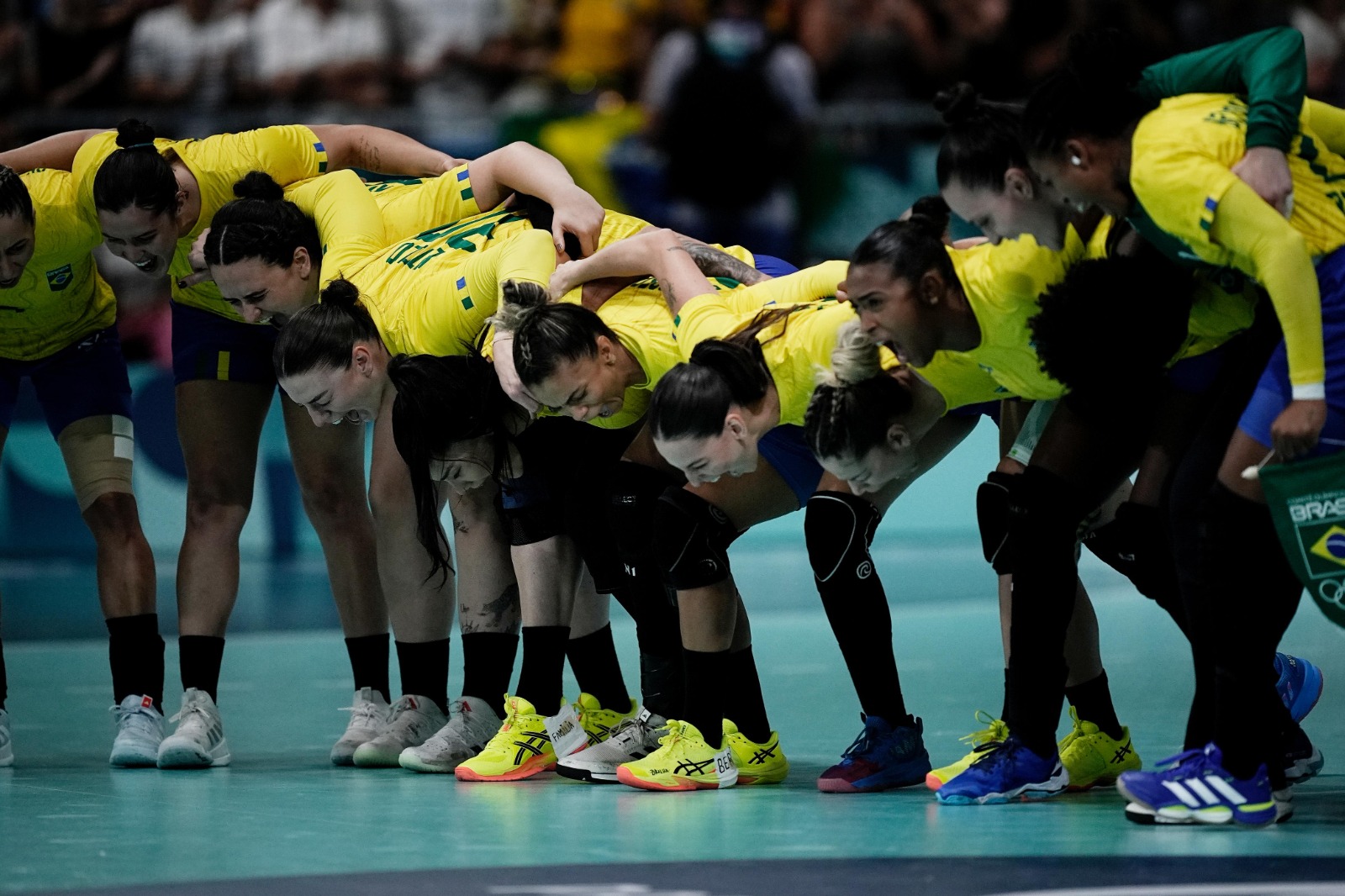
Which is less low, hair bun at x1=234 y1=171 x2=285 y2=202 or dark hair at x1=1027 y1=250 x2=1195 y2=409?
hair bun at x1=234 y1=171 x2=285 y2=202

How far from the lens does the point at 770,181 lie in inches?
498

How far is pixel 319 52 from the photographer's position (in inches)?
533

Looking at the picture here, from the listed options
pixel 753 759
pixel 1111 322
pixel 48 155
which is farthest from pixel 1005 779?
pixel 48 155

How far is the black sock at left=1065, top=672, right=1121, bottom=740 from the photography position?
4918 mm

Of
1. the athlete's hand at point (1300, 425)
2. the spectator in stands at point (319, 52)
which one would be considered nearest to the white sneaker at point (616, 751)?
the athlete's hand at point (1300, 425)

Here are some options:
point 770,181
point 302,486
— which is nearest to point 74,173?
point 302,486

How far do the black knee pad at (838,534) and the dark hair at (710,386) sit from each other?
0.34 metres

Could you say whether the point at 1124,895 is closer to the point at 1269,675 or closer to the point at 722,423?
the point at 1269,675

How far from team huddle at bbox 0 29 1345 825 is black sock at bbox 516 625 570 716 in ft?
0.04

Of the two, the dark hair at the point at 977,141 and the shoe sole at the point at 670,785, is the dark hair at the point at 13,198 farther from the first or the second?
the dark hair at the point at 977,141

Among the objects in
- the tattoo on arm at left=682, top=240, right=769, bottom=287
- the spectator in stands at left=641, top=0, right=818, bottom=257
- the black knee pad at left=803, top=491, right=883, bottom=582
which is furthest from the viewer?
the spectator in stands at left=641, top=0, right=818, bottom=257

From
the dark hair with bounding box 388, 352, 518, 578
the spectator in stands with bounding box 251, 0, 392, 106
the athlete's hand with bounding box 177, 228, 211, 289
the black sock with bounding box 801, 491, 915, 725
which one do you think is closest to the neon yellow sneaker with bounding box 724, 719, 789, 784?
the black sock with bounding box 801, 491, 915, 725

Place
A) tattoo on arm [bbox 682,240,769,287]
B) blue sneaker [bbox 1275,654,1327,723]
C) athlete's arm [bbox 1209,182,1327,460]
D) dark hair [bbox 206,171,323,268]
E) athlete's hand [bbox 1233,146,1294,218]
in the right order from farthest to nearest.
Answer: dark hair [bbox 206,171,323,268] → tattoo on arm [bbox 682,240,769,287] → blue sneaker [bbox 1275,654,1327,723] → athlete's hand [bbox 1233,146,1294,218] → athlete's arm [bbox 1209,182,1327,460]

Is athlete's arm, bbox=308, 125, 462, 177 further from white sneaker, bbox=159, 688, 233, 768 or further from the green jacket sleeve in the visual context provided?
the green jacket sleeve
